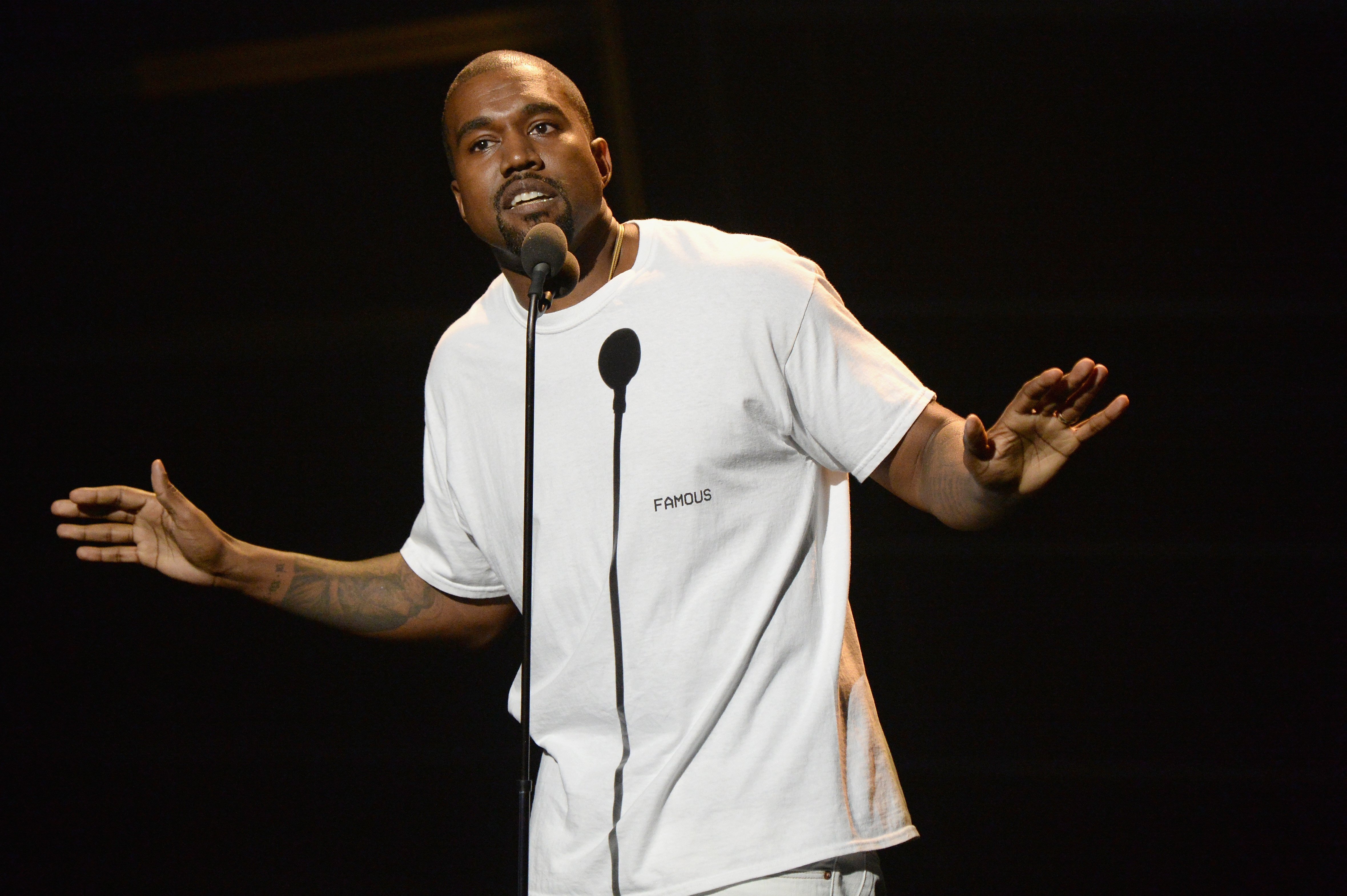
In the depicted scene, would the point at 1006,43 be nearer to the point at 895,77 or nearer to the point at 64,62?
the point at 895,77

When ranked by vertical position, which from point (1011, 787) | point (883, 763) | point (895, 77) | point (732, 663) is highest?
point (895, 77)

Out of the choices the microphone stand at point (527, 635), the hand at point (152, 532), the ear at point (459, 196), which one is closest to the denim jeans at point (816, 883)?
the microphone stand at point (527, 635)

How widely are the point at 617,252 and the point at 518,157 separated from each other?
7.9 inches

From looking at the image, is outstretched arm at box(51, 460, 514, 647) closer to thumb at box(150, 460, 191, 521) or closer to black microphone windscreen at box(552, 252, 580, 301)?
thumb at box(150, 460, 191, 521)

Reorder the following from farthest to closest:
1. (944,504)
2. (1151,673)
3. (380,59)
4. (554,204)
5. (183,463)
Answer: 1. (183,463)
2. (380,59)
3. (1151,673)
4. (554,204)
5. (944,504)

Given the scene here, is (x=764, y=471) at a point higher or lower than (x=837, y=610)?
higher

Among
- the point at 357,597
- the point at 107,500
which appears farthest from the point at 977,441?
the point at 107,500

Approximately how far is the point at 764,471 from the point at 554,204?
0.50 m

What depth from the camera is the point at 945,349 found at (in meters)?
2.36

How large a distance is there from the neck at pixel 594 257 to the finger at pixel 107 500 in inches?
27.7

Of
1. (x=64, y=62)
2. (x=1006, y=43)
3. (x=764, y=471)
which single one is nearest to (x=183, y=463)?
(x=64, y=62)

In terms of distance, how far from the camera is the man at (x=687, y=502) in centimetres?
131

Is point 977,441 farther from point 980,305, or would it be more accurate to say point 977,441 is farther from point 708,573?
point 980,305

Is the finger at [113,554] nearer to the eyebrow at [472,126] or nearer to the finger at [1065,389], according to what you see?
the eyebrow at [472,126]
